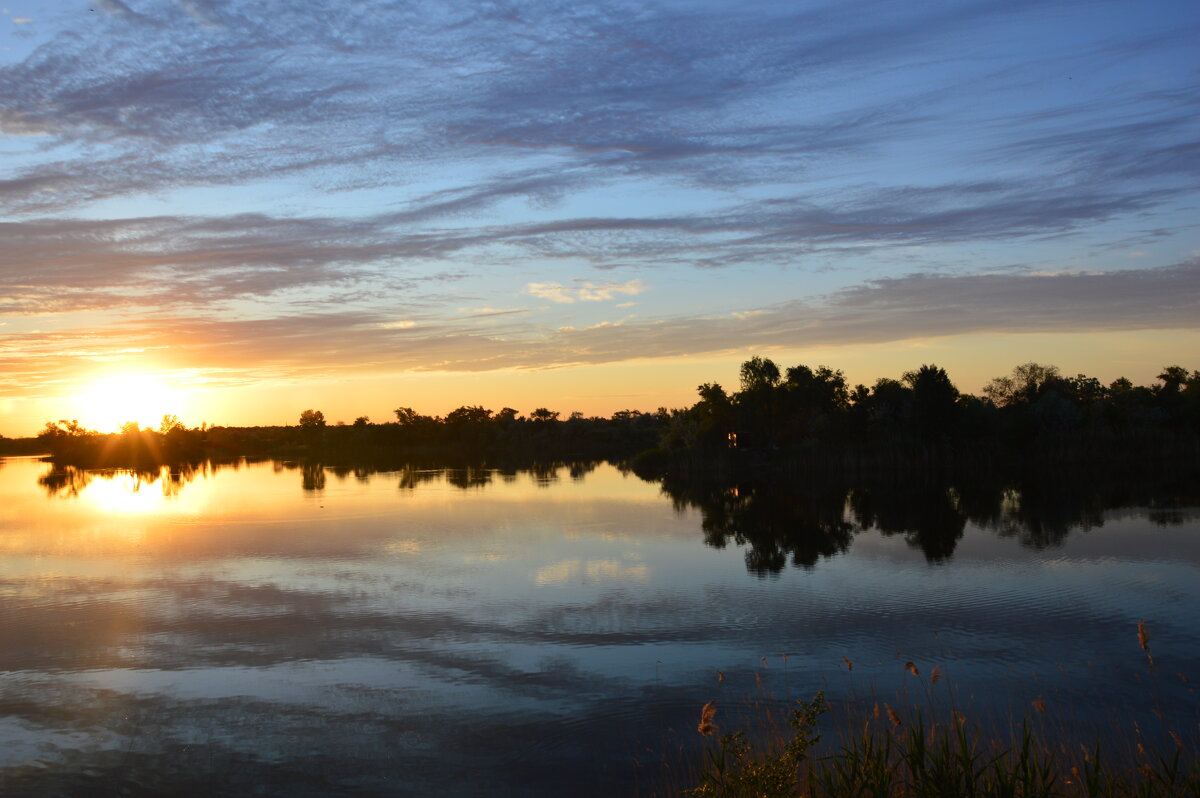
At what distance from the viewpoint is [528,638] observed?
13.4 metres

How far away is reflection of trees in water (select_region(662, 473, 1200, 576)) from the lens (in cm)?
2303

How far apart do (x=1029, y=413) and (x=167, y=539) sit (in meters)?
45.8

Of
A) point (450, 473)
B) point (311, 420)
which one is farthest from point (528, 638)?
point (311, 420)

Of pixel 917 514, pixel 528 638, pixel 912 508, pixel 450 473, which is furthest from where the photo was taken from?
pixel 450 473

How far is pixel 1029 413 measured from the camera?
5416 cm

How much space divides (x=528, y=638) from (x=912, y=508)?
20754 millimetres

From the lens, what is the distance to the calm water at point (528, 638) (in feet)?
29.7

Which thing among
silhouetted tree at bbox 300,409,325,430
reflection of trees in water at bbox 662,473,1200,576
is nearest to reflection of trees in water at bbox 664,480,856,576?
reflection of trees in water at bbox 662,473,1200,576

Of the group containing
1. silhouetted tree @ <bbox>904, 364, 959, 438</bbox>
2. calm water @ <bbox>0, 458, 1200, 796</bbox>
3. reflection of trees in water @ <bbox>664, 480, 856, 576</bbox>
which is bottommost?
calm water @ <bbox>0, 458, 1200, 796</bbox>

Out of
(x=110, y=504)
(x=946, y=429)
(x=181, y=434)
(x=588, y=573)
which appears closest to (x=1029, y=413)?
(x=946, y=429)

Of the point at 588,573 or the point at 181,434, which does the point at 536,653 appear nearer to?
the point at 588,573

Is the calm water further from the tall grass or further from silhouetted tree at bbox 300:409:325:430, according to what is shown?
silhouetted tree at bbox 300:409:325:430

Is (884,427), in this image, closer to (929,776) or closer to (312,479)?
(312,479)

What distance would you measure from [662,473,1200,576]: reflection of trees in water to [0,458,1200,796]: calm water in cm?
26
